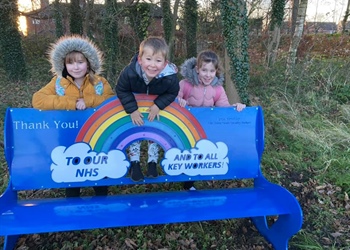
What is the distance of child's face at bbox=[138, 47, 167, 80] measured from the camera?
2484 mm

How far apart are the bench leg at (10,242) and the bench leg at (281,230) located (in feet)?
7.51

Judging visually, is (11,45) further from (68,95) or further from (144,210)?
(144,210)

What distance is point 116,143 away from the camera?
284 cm

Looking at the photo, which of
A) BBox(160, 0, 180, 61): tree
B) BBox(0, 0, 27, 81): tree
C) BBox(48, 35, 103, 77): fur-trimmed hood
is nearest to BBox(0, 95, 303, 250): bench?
BBox(48, 35, 103, 77): fur-trimmed hood

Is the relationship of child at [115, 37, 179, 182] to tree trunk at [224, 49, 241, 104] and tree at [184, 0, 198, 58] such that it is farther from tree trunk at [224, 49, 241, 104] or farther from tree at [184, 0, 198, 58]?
tree at [184, 0, 198, 58]

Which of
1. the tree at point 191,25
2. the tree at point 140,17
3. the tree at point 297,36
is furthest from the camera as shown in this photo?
the tree at point 191,25

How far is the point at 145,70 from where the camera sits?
2590 mm

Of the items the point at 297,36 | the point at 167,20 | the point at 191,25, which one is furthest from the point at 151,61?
the point at 191,25

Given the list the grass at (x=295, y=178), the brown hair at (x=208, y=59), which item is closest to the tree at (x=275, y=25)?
the grass at (x=295, y=178)

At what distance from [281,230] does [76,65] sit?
228 centimetres

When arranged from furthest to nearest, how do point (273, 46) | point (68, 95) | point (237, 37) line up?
1. point (273, 46)
2. point (237, 37)
3. point (68, 95)

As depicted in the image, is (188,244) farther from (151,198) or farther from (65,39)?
(65,39)

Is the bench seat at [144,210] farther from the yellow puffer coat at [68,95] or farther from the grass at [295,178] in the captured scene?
the yellow puffer coat at [68,95]

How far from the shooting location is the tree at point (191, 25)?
1202 centimetres
